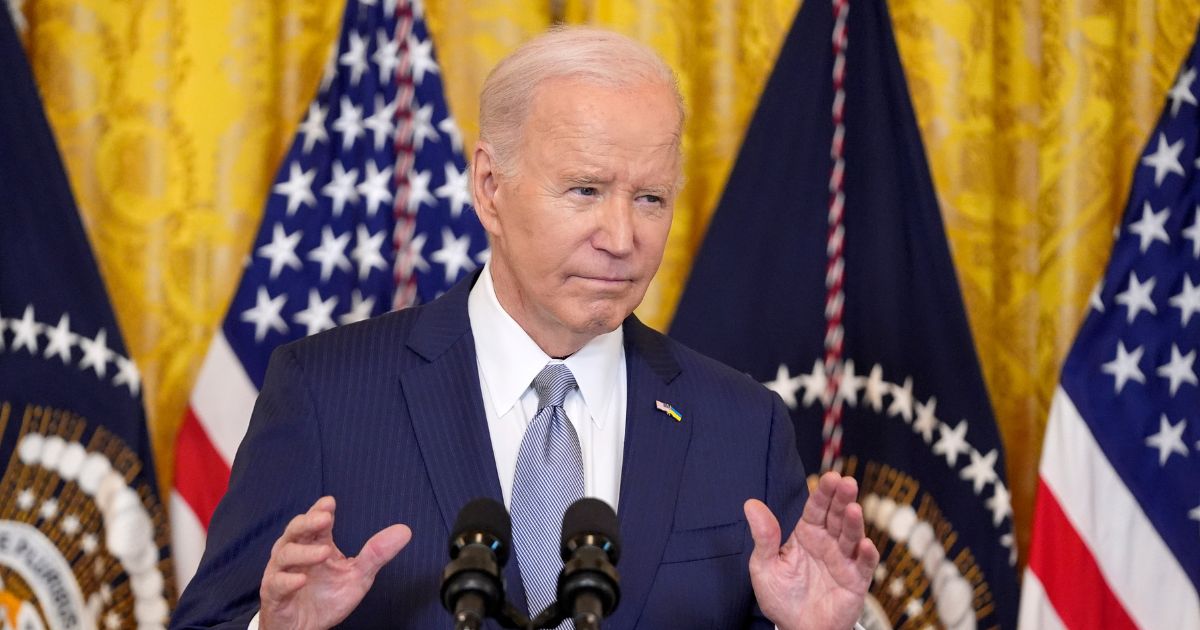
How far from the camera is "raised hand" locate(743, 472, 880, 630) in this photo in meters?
1.72

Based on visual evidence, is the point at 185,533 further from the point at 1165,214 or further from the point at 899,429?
the point at 1165,214

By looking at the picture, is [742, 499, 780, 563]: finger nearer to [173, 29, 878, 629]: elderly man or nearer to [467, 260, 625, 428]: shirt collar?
[173, 29, 878, 629]: elderly man

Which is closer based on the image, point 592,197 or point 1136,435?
point 592,197

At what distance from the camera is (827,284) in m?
3.09

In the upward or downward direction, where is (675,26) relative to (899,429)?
upward

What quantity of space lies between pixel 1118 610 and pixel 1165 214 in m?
0.90

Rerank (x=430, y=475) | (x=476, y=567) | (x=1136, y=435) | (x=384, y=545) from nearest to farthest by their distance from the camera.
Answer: (x=476, y=567) < (x=384, y=545) < (x=430, y=475) < (x=1136, y=435)

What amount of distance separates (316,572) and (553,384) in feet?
1.71

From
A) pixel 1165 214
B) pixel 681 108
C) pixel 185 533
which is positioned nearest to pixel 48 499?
pixel 185 533

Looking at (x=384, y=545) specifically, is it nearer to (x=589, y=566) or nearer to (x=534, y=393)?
(x=589, y=566)

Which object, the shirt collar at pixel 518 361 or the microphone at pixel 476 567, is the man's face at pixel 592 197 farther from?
the microphone at pixel 476 567

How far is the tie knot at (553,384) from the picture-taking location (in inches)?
77.9

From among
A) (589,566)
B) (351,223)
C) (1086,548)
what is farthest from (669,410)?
(1086,548)

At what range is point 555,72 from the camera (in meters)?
1.95
